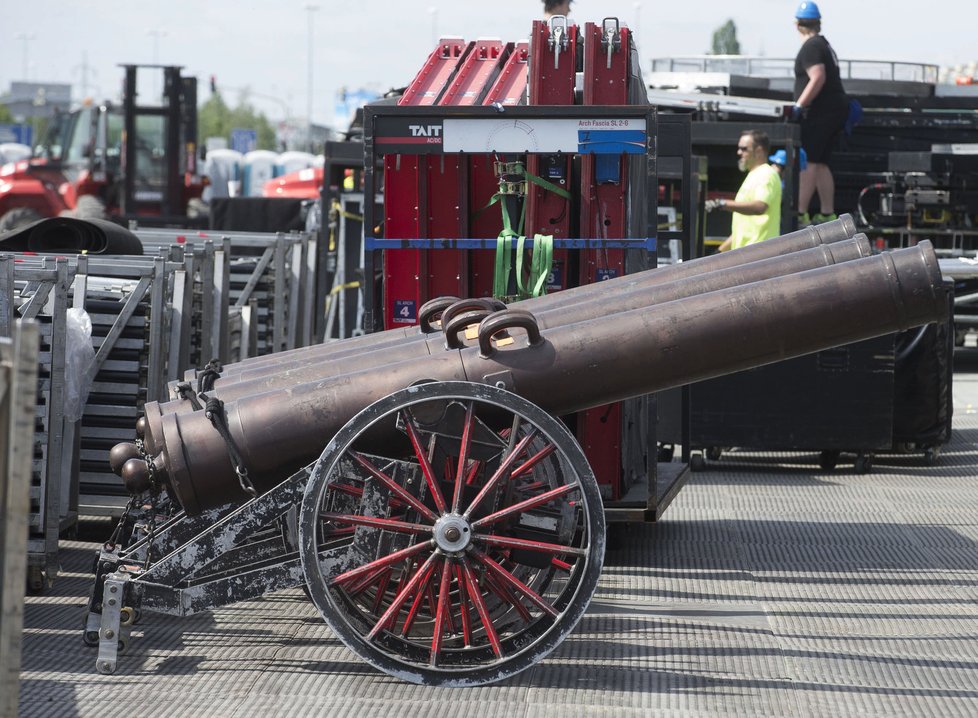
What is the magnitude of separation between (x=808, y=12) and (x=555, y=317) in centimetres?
1016

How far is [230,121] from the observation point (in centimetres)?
14200

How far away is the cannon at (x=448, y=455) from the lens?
5379 millimetres

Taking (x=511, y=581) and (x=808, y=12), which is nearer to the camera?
(x=511, y=581)

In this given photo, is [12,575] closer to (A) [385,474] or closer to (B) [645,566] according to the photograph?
(A) [385,474]

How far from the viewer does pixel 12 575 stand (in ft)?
13.0

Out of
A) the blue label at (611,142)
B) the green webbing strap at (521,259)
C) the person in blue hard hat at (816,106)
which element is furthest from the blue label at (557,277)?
the person in blue hard hat at (816,106)

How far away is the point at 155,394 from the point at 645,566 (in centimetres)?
278

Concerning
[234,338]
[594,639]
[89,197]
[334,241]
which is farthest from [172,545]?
[89,197]

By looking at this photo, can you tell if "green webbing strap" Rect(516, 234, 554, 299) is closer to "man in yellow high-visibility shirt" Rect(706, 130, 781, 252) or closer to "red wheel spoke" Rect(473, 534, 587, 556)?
"red wheel spoke" Rect(473, 534, 587, 556)

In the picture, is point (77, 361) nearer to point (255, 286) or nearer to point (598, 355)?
point (598, 355)

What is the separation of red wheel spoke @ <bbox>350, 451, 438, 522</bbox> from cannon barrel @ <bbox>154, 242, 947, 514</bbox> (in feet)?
0.67

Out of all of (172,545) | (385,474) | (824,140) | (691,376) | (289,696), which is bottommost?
(289,696)

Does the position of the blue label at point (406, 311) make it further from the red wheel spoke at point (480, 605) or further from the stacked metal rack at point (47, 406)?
the red wheel spoke at point (480, 605)

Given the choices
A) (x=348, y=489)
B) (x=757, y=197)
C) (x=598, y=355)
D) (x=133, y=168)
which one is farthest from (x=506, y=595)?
(x=133, y=168)
